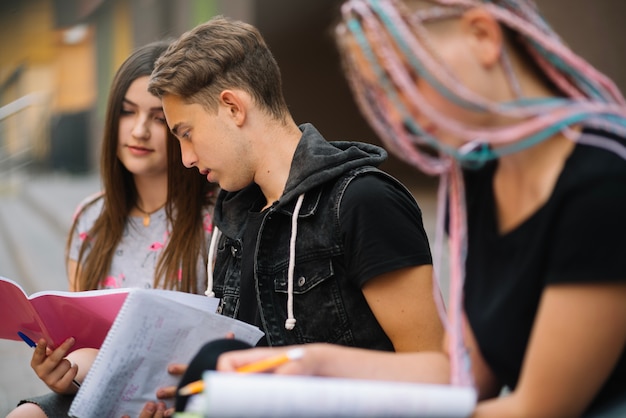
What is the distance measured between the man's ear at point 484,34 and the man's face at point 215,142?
0.85 metres

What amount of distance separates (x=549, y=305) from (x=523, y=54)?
0.35 meters

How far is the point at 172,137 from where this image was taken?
2.37 metres

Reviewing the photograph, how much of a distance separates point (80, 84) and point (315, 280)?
389 cm

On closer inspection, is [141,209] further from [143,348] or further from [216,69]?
[143,348]

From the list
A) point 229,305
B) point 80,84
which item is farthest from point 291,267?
point 80,84

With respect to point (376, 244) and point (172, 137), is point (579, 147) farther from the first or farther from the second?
point (172, 137)

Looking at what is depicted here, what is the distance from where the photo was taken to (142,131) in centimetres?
235

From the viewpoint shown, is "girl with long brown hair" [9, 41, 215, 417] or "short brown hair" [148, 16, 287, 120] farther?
"girl with long brown hair" [9, 41, 215, 417]

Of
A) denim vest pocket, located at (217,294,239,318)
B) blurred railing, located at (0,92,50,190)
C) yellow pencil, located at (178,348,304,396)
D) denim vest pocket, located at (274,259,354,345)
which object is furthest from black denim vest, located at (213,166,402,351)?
blurred railing, located at (0,92,50,190)

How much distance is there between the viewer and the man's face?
1.95 meters

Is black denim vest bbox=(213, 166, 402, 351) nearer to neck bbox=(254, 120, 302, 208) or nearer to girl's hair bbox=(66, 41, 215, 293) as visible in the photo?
neck bbox=(254, 120, 302, 208)

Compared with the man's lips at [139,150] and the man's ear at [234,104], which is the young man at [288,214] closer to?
the man's ear at [234,104]

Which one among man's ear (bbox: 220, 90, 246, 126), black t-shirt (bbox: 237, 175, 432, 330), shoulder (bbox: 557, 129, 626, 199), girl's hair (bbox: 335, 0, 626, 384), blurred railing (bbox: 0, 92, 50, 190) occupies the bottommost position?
blurred railing (bbox: 0, 92, 50, 190)

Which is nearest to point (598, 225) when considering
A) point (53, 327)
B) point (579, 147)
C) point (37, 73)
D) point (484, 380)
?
point (579, 147)
